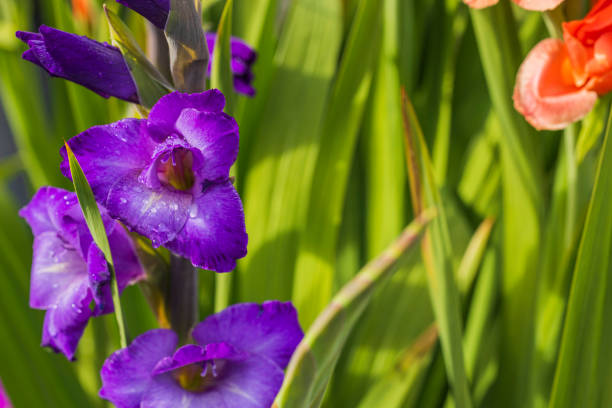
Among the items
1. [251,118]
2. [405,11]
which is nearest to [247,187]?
[251,118]

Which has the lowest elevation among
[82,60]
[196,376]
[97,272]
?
[196,376]

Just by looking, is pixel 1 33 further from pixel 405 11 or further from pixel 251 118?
pixel 405 11

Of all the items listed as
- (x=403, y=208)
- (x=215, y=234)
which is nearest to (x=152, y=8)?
(x=215, y=234)

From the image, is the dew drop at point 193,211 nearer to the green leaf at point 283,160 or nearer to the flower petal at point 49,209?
the flower petal at point 49,209

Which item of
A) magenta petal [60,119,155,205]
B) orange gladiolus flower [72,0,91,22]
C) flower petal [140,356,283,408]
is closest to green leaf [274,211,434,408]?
flower petal [140,356,283,408]

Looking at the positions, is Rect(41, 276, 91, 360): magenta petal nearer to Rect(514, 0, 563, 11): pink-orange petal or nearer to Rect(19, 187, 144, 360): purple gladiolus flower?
Rect(19, 187, 144, 360): purple gladiolus flower

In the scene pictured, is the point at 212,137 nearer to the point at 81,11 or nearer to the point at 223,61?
the point at 223,61
